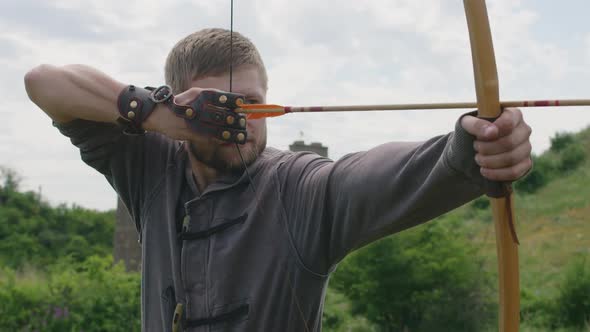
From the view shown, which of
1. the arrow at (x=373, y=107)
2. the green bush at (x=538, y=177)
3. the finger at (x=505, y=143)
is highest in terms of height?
the green bush at (x=538, y=177)

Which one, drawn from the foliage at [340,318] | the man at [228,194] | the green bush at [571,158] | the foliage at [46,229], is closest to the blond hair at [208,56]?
the man at [228,194]

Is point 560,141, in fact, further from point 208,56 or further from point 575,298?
point 208,56

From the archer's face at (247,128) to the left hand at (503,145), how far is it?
726mm

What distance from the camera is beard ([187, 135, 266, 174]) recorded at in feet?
5.76

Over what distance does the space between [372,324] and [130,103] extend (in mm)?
4747

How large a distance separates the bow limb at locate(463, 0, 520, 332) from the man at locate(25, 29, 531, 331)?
0.09 m

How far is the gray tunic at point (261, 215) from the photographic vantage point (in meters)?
1.35

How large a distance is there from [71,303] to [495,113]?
18.9 feet

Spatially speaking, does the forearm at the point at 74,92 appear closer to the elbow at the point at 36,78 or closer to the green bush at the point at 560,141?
the elbow at the point at 36,78

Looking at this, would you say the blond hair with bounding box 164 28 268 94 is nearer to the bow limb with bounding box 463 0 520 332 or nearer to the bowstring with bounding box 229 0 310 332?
the bowstring with bounding box 229 0 310 332

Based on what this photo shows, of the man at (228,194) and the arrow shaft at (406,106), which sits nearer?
the arrow shaft at (406,106)

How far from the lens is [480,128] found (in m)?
1.13

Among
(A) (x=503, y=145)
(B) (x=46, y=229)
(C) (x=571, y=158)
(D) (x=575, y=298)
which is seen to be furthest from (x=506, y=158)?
(B) (x=46, y=229)

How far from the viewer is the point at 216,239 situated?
1731 millimetres
